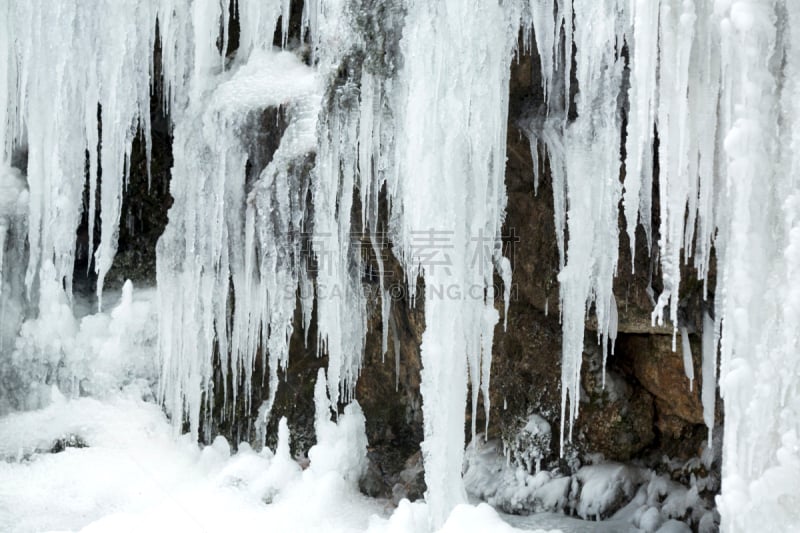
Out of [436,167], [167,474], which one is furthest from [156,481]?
[436,167]

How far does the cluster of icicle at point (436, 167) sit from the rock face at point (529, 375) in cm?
22

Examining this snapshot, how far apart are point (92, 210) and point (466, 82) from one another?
3.89 meters

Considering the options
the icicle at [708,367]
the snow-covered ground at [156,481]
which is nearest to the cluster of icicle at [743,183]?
the icicle at [708,367]

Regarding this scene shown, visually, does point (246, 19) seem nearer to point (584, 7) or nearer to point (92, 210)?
point (92, 210)

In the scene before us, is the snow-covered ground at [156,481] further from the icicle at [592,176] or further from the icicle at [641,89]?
the icicle at [641,89]

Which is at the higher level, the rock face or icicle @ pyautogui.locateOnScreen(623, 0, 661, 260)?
icicle @ pyautogui.locateOnScreen(623, 0, 661, 260)

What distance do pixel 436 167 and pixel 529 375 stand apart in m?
2.72

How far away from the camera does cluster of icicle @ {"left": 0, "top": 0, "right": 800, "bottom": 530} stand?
8.26 ft

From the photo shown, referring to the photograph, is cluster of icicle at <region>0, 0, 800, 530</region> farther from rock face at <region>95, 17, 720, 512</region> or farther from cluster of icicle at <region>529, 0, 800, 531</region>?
rock face at <region>95, 17, 720, 512</region>

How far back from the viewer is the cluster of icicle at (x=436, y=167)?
252 cm

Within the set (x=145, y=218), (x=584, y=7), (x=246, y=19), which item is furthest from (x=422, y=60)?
(x=145, y=218)

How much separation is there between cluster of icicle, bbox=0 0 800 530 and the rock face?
0.22 meters

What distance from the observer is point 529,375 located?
6504 mm

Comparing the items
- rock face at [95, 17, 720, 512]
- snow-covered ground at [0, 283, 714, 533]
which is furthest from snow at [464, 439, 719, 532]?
rock face at [95, 17, 720, 512]
